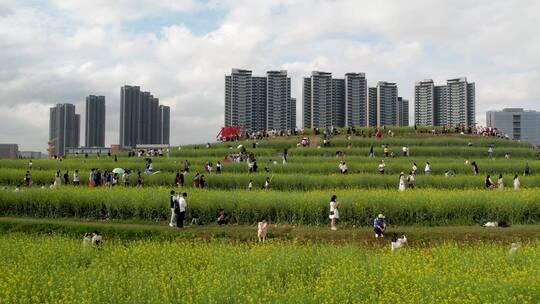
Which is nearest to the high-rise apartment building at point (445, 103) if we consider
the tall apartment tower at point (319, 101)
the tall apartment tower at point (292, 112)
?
the tall apartment tower at point (319, 101)

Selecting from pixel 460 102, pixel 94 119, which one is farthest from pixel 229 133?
pixel 94 119

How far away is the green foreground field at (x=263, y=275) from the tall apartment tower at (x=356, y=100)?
10568cm

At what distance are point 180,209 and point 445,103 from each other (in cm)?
11807

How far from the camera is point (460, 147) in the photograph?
57562mm

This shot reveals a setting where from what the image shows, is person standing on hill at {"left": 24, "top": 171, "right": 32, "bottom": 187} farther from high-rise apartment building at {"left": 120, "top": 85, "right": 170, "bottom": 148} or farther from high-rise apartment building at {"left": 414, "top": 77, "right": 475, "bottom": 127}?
high-rise apartment building at {"left": 120, "top": 85, "right": 170, "bottom": 148}

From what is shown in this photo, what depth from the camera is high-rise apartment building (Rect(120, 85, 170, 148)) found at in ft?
502

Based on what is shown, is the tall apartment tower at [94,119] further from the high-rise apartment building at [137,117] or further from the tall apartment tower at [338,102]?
the tall apartment tower at [338,102]

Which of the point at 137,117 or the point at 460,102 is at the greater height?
the point at 460,102

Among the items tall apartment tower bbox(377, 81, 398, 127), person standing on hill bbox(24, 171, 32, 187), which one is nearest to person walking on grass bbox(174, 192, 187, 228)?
person standing on hill bbox(24, 171, 32, 187)

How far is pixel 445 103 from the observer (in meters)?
135

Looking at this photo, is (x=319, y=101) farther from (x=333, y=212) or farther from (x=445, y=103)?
(x=333, y=212)

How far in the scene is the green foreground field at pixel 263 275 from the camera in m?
16.3

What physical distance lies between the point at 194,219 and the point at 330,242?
28.9 feet

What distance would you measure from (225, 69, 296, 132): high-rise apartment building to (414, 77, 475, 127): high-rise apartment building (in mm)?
33550
